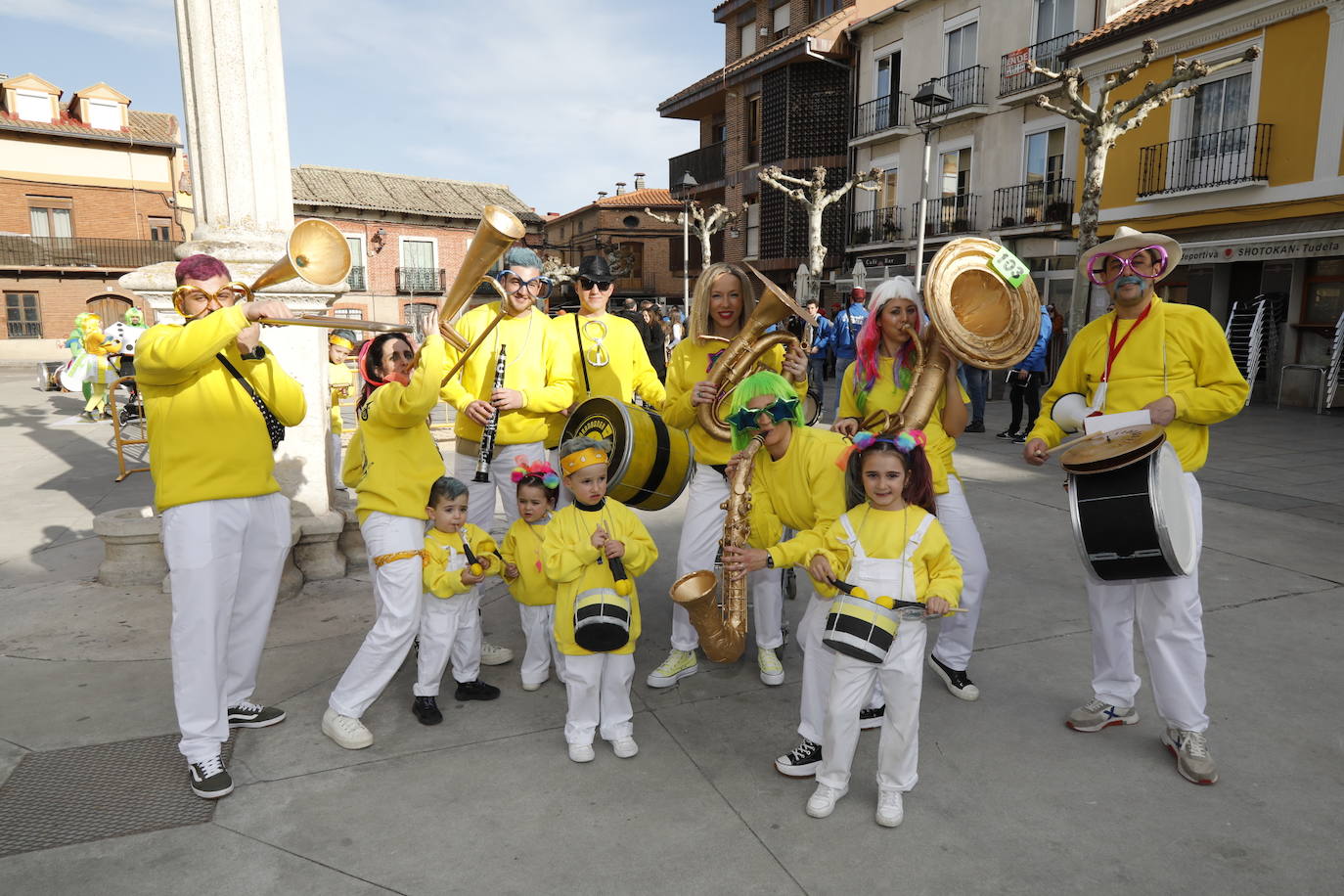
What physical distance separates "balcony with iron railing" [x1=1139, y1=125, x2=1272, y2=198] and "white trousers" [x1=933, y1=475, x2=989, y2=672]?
1492cm

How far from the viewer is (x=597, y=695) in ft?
11.3

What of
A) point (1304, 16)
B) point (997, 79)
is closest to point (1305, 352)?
point (1304, 16)

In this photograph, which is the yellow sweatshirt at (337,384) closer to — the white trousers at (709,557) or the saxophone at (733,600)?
the white trousers at (709,557)

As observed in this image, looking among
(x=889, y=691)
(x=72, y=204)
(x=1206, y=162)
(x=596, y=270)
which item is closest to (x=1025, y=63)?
(x=1206, y=162)

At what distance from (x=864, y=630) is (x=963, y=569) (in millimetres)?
1088

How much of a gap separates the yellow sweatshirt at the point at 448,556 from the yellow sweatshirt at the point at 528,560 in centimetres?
10

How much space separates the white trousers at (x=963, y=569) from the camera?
3766mm

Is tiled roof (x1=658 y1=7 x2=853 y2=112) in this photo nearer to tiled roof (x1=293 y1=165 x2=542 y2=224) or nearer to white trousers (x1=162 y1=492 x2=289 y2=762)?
tiled roof (x1=293 y1=165 x2=542 y2=224)

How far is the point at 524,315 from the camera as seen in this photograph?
4.52m

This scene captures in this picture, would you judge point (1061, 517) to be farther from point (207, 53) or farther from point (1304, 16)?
point (1304, 16)

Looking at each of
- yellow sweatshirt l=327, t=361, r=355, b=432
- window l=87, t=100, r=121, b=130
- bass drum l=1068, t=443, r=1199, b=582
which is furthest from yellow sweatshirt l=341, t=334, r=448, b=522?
window l=87, t=100, r=121, b=130

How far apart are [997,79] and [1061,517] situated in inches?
695

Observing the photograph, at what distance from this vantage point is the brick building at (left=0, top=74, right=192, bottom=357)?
111ft

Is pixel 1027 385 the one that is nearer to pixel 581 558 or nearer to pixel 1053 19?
pixel 581 558
